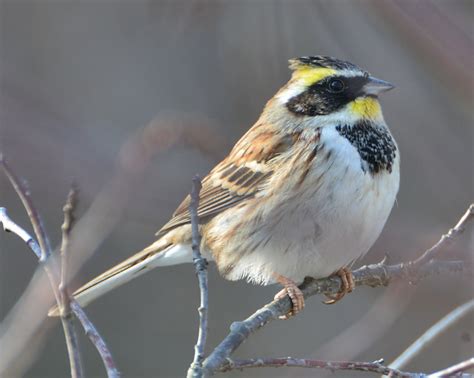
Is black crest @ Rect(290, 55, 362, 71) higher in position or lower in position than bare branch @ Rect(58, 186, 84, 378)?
higher

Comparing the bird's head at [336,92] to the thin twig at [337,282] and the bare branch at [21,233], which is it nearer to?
the thin twig at [337,282]

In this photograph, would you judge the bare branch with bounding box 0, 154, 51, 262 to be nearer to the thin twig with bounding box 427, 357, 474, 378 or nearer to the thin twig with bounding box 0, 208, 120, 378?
the thin twig with bounding box 0, 208, 120, 378

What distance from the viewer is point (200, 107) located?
700cm

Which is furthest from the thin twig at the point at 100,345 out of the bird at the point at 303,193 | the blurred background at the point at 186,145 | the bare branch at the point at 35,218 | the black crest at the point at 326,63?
the black crest at the point at 326,63

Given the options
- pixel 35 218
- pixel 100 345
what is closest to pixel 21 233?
pixel 35 218

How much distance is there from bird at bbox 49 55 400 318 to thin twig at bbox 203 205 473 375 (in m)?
0.05

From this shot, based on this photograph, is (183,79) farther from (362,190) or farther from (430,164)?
(362,190)

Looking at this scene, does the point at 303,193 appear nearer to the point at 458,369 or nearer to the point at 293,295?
the point at 293,295

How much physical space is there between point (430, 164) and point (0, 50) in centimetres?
380

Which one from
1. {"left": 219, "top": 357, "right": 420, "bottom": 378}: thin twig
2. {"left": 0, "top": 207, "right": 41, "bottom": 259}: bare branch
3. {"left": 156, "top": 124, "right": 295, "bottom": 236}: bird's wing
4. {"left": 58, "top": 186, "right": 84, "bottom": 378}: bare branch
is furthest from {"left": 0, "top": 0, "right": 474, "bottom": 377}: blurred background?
{"left": 58, "top": 186, "right": 84, "bottom": 378}: bare branch

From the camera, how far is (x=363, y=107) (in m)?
4.10

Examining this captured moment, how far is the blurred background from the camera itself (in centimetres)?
538

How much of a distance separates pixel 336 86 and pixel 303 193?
54 cm

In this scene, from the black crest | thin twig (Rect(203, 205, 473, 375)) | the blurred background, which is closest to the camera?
thin twig (Rect(203, 205, 473, 375))
